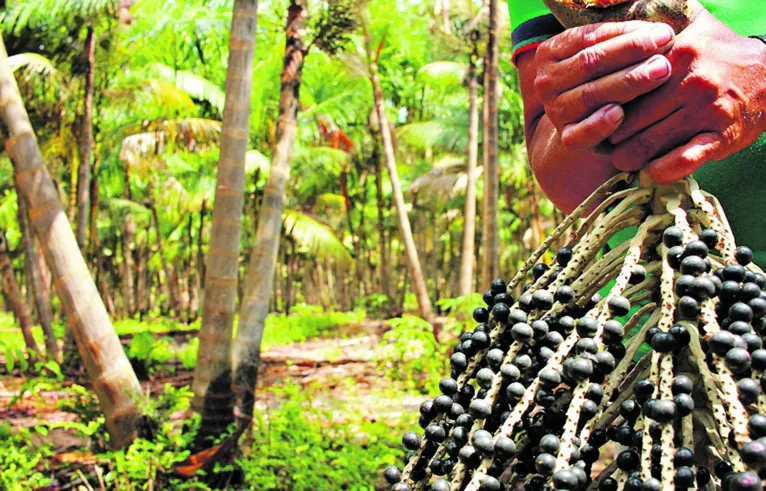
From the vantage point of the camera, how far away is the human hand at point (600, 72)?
0.79 m

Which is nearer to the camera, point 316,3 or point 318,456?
point 318,456

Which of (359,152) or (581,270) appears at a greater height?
(359,152)

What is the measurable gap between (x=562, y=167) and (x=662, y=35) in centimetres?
32

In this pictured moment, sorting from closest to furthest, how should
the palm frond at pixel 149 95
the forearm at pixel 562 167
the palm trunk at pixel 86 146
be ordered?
the forearm at pixel 562 167 → the palm trunk at pixel 86 146 → the palm frond at pixel 149 95

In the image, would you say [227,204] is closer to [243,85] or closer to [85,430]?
[243,85]

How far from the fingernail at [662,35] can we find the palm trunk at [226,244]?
4.01 meters

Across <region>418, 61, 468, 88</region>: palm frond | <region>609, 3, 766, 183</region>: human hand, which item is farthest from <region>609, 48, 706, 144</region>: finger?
<region>418, 61, 468, 88</region>: palm frond

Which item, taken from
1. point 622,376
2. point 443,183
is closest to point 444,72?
point 443,183

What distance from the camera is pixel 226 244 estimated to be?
15.1ft

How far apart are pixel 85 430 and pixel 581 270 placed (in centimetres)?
413

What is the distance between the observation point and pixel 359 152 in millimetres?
24375

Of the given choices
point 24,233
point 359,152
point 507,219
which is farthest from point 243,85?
point 507,219

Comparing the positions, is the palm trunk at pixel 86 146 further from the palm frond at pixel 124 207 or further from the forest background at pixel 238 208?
the palm frond at pixel 124 207

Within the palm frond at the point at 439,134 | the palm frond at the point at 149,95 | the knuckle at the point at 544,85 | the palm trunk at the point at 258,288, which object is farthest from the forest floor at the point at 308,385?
the palm frond at the point at 439,134
